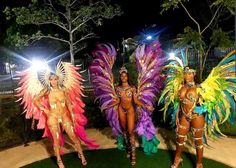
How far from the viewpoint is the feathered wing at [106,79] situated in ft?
27.9

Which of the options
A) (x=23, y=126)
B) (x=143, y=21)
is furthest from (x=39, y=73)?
(x=143, y=21)

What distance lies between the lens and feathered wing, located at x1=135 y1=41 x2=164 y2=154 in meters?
8.33

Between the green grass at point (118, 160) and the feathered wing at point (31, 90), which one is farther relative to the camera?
the green grass at point (118, 160)

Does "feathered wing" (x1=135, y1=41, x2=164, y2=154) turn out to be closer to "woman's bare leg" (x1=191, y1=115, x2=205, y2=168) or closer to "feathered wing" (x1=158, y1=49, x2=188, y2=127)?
"feathered wing" (x1=158, y1=49, x2=188, y2=127)

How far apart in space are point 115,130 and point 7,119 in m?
3.97

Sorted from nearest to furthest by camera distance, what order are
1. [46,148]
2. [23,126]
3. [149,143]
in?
[149,143] < [46,148] < [23,126]

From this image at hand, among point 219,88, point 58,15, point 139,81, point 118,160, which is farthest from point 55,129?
point 58,15

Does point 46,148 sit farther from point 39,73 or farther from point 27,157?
point 39,73

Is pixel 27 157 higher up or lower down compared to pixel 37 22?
lower down

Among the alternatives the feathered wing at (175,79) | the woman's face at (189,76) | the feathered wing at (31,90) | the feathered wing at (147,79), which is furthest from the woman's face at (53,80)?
the woman's face at (189,76)

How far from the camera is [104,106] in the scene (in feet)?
28.4

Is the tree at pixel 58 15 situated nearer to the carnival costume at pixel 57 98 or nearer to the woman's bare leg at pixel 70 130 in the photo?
the carnival costume at pixel 57 98

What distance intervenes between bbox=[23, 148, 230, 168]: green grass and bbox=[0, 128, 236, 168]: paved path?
1.02 feet

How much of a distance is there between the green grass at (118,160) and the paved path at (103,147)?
1.02 feet
